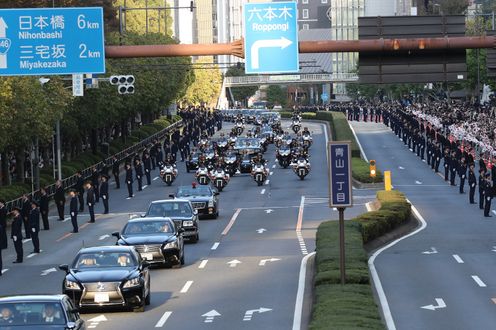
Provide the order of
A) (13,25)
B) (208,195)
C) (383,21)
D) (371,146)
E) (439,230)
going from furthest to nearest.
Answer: (371,146), (208,195), (439,230), (13,25), (383,21)

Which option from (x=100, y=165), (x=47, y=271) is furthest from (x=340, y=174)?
(x=100, y=165)

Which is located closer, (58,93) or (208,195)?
(208,195)

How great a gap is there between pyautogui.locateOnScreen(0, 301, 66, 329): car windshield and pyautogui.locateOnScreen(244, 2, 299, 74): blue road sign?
499 inches

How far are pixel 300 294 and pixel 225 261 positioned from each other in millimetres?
7759

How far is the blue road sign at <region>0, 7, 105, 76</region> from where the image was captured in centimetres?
3397

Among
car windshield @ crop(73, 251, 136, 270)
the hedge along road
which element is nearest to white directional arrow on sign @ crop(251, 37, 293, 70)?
the hedge along road

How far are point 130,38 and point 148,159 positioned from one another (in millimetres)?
22546

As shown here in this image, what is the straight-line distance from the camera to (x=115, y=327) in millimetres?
24688

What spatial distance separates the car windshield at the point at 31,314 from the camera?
1964cm

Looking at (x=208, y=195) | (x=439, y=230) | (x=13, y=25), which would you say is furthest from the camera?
(x=208, y=195)

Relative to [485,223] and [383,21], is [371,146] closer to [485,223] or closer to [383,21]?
[485,223]

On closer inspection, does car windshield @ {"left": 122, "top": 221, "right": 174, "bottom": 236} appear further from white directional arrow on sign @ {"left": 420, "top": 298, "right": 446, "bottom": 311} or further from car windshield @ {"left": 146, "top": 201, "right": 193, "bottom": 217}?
white directional arrow on sign @ {"left": 420, "top": 298, "right": 446, "bottom": 311}

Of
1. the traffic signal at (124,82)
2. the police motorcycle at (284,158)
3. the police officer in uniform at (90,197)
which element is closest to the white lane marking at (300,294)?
the traffic signal at (124,82)

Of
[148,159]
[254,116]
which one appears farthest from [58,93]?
[254,116]
